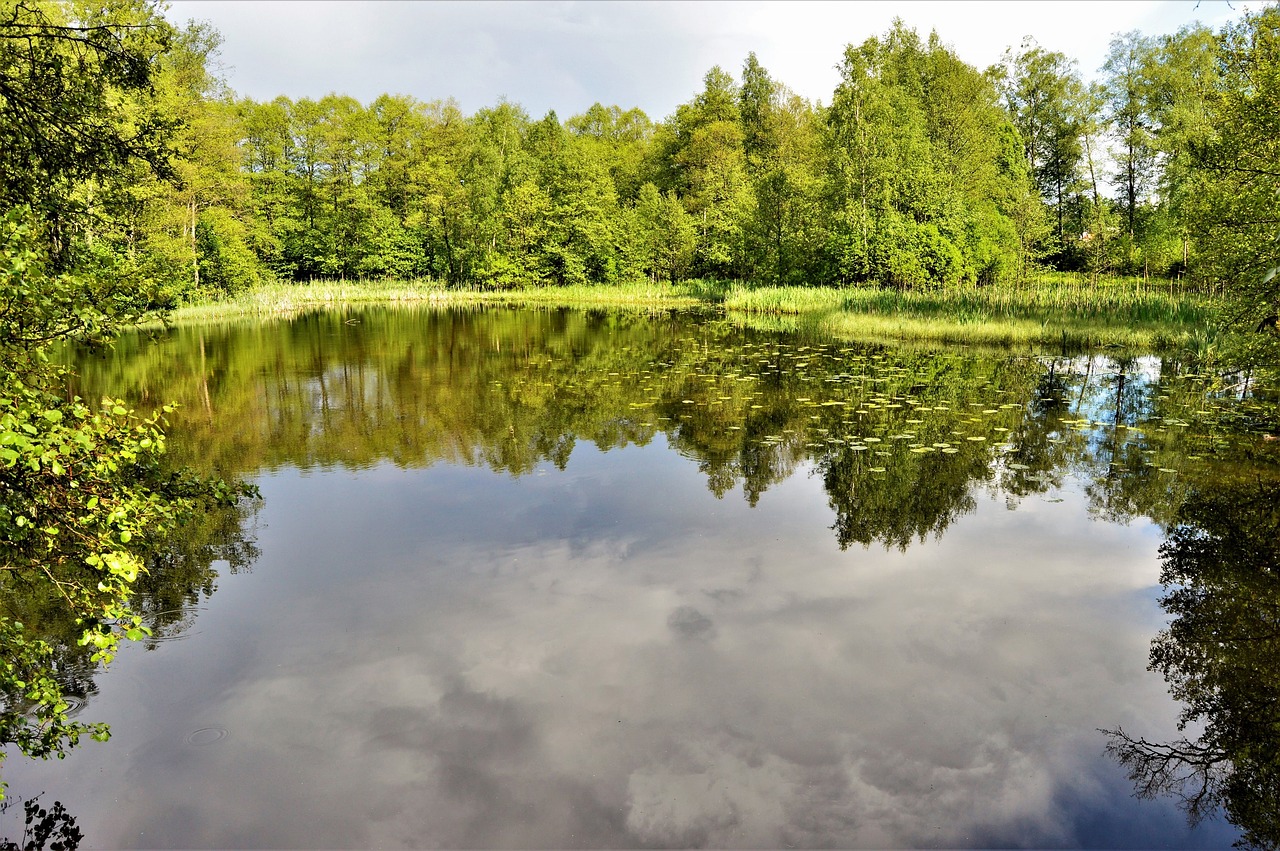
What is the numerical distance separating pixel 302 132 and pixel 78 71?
2036 inches

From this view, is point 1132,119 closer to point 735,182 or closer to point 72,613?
point 735,182

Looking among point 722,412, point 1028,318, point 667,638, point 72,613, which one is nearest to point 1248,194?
point 722,412

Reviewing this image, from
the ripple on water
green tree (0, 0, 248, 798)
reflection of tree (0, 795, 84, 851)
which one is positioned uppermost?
green tree (0, 0, 248, 798)

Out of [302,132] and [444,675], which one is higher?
[302,132]

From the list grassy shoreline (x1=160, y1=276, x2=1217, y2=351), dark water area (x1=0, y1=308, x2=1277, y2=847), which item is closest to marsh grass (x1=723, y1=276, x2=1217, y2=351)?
grassy shoreline (x1=160, y1=276, x2=1217, y2=351)

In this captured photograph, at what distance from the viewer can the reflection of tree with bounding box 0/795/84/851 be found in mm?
3797

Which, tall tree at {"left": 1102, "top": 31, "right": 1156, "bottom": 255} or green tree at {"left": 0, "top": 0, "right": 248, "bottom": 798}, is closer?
green tree at {"left": 0, "top": 0, "right": 248, "bottom": 798}

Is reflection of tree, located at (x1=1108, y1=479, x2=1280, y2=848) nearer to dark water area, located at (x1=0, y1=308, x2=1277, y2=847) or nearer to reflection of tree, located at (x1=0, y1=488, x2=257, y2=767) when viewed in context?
dark water area, located at (x1=0, y1=308, x2=1277, y2=847)

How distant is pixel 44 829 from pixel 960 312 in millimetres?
25620

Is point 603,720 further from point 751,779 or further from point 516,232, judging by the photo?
point 516,232

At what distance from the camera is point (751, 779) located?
4.26 m

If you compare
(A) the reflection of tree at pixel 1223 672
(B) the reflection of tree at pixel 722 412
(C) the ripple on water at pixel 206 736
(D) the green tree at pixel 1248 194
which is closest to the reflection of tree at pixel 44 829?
(C) the ripple on water at pixel 206 736

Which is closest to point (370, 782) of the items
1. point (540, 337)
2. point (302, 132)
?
point (540, 337)

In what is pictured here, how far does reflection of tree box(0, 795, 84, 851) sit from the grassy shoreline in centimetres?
1455
